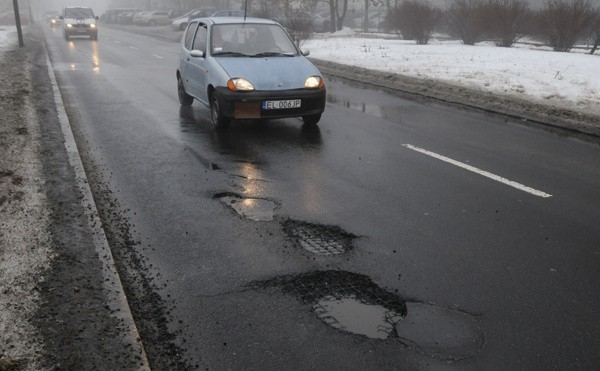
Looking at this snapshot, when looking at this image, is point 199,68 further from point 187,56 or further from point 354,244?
point 354,244

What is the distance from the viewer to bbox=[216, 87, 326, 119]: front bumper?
830cm

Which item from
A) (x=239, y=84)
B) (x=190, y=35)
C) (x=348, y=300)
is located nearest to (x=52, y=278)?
(x=348, y=300)

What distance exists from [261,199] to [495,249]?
2.42 metres

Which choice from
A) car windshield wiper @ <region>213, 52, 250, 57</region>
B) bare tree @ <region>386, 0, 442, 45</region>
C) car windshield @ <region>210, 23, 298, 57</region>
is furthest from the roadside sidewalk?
bare tree @ <region>386, 0, 442, 45</region>

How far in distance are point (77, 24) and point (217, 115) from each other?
29.8 metres

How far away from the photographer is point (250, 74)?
8.47m

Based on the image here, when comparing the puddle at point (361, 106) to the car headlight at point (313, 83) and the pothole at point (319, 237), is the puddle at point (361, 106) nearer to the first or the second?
the car headlight at point (313, 83)

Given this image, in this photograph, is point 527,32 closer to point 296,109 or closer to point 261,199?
point 296,109

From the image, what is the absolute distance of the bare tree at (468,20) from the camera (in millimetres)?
23734

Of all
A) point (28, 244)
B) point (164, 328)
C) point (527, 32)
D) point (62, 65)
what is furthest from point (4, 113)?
point (527, 32)

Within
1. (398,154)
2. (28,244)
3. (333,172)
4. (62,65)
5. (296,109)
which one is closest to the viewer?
(28,244)

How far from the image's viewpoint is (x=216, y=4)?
62188 millimetres

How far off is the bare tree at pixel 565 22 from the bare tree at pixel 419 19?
18.9ft

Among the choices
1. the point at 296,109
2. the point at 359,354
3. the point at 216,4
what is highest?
the point at 216,4
